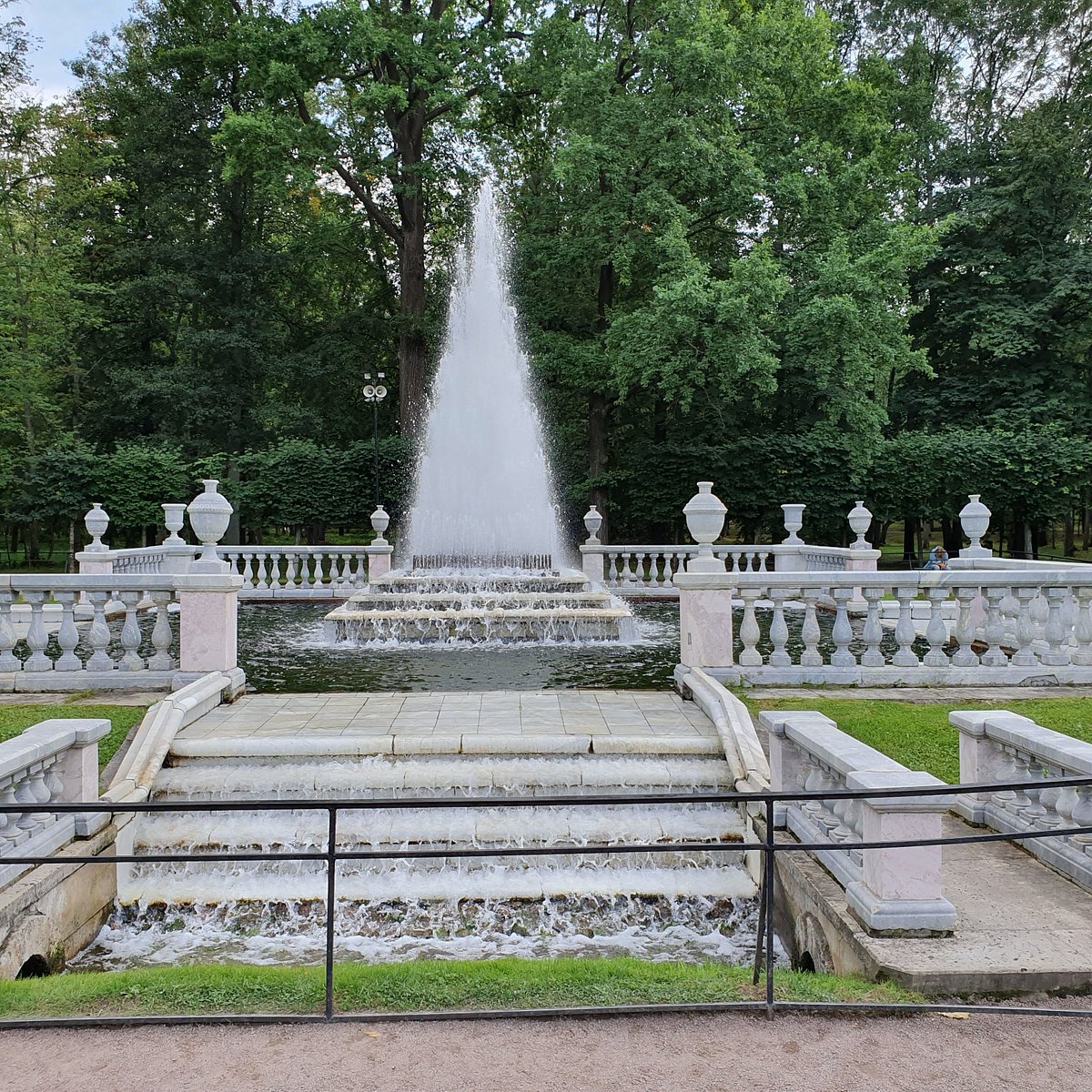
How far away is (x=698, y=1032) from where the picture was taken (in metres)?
3.25

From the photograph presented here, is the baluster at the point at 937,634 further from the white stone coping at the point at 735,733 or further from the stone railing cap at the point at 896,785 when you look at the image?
the stone railing cap at the point at 896,785

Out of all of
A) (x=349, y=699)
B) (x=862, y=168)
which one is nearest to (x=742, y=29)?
(x=862, y=168)

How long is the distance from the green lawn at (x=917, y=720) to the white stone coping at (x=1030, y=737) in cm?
71

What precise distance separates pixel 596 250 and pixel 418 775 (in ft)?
75.8

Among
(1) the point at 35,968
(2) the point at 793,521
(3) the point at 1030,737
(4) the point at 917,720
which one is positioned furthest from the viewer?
(2) the point at 793,521

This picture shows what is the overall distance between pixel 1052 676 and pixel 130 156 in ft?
121

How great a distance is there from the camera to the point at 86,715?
7.25 meters

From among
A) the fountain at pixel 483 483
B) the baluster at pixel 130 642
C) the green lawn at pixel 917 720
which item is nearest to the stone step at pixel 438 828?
the green lawn at pixel 917 720

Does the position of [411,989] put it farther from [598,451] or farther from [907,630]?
[598,451]

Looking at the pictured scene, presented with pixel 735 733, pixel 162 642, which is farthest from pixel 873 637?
pixel 162 642

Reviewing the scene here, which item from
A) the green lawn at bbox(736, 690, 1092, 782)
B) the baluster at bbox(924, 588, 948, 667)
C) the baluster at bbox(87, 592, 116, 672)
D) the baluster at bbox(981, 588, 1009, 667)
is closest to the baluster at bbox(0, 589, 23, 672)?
the baluster at bbox(87, 592, 116, 672)

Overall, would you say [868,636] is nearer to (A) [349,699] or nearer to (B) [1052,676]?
(B) [1052,676]

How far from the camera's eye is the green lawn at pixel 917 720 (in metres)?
6.40

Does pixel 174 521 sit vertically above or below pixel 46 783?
above
